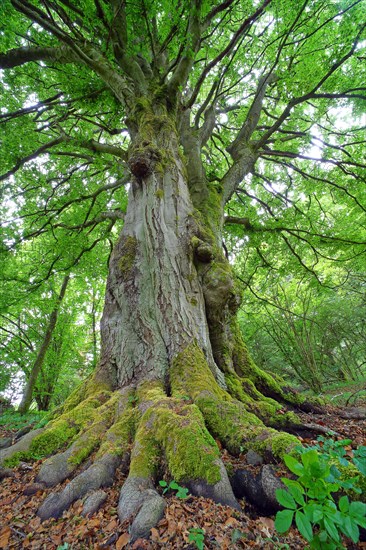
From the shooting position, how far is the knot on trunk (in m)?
3.92

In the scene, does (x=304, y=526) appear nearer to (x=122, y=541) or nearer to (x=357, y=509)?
(x=357, y=509)

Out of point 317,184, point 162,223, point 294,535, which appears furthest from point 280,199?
point 294,535

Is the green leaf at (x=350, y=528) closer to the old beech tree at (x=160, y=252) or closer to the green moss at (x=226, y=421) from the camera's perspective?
the old beech tree at (x=160, y=252)

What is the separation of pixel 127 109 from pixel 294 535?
217 inches

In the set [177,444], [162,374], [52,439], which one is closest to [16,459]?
[52,439]

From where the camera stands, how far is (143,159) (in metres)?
3.92

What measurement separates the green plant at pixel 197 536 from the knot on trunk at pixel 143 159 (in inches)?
Answer: 155

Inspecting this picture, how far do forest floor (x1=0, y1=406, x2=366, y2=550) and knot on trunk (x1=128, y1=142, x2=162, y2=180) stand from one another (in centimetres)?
368

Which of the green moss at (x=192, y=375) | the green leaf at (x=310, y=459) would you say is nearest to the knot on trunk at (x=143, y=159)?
the green moss at (x=192, y=375)

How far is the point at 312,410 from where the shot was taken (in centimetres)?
363

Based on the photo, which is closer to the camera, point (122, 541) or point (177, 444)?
point (122, 541)

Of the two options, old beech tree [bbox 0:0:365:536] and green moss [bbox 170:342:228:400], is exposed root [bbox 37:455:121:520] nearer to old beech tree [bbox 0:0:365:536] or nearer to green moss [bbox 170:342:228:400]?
old beech tree [bbox 0:0:365:536]

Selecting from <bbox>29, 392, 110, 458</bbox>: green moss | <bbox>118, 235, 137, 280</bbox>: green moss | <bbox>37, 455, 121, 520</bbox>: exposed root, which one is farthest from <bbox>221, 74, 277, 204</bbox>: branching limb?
<bbox>37, 455, 121, 520</bbox>: exposed root

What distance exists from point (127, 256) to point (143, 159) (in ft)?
4.88
